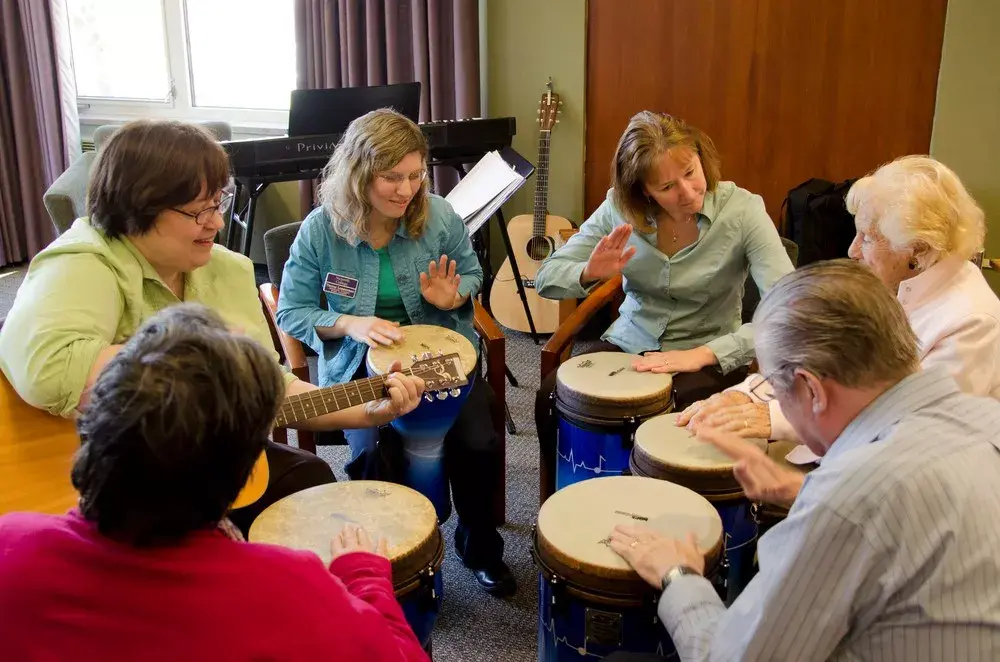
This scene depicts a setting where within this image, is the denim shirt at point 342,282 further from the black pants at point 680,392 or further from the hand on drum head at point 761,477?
the hand on drum head at point 761,477

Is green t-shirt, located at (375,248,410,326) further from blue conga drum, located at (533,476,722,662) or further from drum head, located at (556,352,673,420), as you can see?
blue conga drum, located at (533,476,722,662)

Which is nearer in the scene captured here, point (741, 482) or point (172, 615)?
point (172, 615)

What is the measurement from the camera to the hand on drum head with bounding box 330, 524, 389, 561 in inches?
53.6

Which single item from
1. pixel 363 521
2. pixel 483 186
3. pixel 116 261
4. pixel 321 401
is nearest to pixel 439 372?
pixel 321 401

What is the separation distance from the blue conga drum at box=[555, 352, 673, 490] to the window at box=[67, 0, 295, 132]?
333cm

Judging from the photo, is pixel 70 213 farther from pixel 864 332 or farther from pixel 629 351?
pixel 864 332

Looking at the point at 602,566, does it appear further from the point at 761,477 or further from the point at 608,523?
the point at 761,477

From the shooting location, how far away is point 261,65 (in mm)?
4977

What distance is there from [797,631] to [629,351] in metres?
1.47

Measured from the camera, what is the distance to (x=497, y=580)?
86.9 inches

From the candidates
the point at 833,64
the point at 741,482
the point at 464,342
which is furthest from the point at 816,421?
the point at 833,64

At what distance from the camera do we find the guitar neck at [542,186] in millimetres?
4020

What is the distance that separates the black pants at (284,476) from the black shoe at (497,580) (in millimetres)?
511

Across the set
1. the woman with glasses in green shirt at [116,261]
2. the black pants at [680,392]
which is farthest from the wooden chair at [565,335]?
the woman with glasses in green shirt at [116,261]
